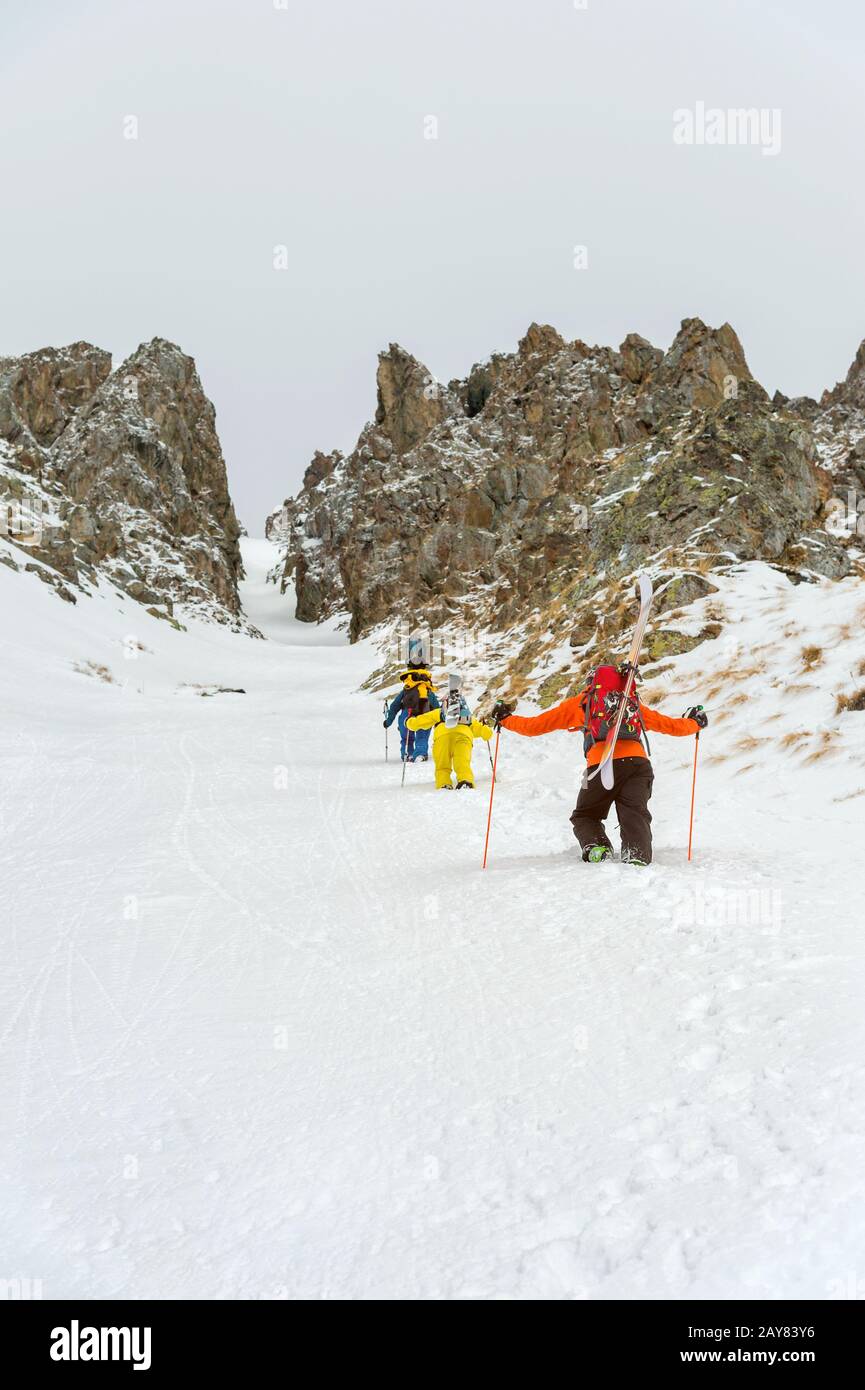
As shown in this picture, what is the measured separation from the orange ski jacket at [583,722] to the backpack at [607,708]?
77mm

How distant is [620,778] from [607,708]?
0.60 metres

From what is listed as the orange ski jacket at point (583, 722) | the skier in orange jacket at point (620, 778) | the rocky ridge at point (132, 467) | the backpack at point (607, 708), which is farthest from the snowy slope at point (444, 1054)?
the rocky ridge at point (132, 467)

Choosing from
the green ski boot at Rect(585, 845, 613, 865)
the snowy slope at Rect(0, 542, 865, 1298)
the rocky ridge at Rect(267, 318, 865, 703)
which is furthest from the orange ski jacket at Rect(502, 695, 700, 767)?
the rocky ridge at Rect(267, 318, 865, 703)

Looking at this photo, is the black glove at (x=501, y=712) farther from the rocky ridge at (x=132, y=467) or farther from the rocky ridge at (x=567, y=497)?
the rocky ridge at (x=132, y=467)

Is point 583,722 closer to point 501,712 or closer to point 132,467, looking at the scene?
point 501,712

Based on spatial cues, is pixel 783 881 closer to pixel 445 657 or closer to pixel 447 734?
pixel 447 734

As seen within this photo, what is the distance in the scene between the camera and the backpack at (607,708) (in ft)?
21.4

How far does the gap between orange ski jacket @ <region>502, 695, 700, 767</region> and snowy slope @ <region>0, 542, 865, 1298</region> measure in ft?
2.99

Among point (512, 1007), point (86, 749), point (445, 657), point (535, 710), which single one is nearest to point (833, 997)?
point (512, 1007)

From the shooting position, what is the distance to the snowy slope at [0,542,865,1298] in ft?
7.40

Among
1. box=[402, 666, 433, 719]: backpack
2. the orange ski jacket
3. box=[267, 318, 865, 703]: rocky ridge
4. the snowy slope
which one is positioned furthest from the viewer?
box=[267, 318, 865, 703]: rocky ridge

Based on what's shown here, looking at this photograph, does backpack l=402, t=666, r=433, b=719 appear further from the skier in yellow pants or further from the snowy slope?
the snowy slope

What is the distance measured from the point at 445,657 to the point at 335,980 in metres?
25.7

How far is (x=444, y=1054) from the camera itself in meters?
3.39
